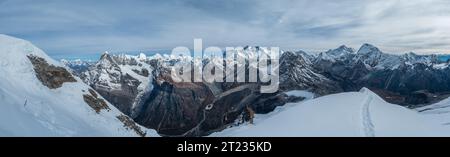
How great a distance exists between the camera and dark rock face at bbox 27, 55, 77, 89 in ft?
A: 124

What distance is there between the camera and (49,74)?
3894cm

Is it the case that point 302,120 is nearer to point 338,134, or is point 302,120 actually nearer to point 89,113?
point 338,134

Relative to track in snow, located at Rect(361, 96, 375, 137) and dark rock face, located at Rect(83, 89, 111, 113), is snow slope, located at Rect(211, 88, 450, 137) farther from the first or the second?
dark rock face, located at Rect(83, 89, 111, 113)

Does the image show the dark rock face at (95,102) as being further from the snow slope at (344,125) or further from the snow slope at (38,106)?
the snow slope at (344,125)

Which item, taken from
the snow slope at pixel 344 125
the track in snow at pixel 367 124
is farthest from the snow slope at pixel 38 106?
the track in snow at pixel 367 124

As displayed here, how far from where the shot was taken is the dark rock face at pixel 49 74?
37728mm

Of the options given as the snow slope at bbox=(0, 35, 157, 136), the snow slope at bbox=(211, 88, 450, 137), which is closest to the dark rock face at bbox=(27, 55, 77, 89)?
the snow slope at bbox=(0, 35, 157, 136)

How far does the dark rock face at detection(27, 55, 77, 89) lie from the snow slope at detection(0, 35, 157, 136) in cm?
53

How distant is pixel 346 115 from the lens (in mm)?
25156

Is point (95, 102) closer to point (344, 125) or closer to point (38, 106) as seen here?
point (38, 106)

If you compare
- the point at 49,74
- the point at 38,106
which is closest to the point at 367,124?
the point at 38,106

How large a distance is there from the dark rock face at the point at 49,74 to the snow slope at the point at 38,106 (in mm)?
530
